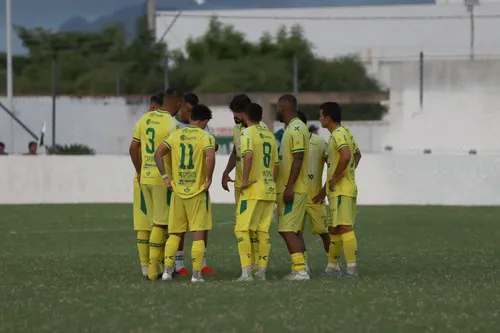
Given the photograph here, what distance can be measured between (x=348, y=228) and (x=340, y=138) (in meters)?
1.01

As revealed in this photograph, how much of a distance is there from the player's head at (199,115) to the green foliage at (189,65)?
2485cm

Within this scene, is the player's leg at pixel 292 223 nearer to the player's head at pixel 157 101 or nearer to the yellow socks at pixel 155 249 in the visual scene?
the yellow socks at pixel 155 249

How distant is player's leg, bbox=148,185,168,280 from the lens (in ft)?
43.3

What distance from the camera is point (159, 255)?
1327 centimetres

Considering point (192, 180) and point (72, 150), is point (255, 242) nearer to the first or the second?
point (192, 180)

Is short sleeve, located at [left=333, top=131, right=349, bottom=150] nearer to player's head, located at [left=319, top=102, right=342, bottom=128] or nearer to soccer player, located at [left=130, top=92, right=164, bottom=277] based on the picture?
player's head, located at [left=319, top=102, right=342, bottom=128]

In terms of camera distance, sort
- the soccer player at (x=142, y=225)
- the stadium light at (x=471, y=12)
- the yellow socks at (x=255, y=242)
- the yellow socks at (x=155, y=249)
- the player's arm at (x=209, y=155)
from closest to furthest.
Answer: the player's arm at (x=209, y=155) → the yellow socks at (x=155, y=249) → the yellow socks at (x=255, y=242) → the soccer player at (x=142, y=225) → the stadium light at (x=471, y=12)

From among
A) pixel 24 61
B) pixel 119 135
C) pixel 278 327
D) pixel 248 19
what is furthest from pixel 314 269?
pixel 248 19

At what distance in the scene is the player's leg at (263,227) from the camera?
42.6 feet

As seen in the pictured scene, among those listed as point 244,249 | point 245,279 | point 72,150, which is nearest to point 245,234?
point 244,249

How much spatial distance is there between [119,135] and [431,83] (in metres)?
9.80

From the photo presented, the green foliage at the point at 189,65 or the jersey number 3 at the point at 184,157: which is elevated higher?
the green foliage at the point at 189,65

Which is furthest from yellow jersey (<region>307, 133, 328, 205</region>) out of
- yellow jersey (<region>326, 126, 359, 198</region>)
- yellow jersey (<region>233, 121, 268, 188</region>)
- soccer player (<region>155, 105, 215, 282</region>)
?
soccer player (<region>155, 105, 215, 282</region>)

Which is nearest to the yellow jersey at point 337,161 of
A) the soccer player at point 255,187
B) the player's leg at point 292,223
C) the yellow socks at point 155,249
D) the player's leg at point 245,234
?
the player's leg at point 292,223
